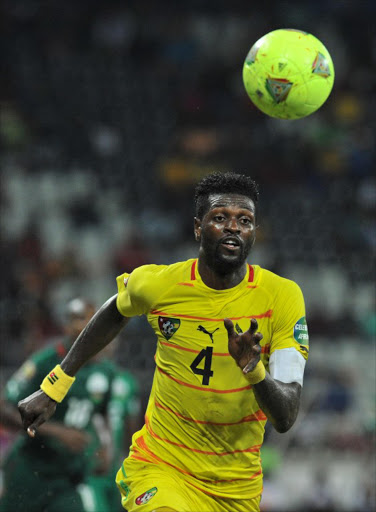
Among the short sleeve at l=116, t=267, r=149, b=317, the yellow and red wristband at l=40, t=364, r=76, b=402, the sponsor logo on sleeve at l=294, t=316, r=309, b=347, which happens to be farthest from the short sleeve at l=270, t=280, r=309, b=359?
the yellow and red wristband at l=40, t=364, r=76, b=402

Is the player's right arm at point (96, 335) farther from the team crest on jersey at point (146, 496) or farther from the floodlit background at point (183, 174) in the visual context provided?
the floodlit background at point (183, 174)

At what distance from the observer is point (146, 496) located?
4.64m

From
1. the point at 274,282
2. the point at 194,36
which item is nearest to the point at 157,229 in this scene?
the point at 194,36

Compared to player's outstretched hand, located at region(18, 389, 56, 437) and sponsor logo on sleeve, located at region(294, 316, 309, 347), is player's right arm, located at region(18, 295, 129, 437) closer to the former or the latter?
player's outstretched hand, located at region(18, 389, 56, 437)

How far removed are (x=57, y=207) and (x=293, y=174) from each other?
13.2 ft

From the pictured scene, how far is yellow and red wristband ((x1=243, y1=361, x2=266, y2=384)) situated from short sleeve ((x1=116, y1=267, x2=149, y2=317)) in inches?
38.5

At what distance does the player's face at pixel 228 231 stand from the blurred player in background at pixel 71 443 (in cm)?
243

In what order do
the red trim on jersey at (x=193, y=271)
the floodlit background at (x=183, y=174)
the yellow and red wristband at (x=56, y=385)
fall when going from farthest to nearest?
the floodlit background at (x=183, y=174)
the yellow and red wristband at (x=56, y=385)
the red trim on jersey at (x=193, y=271)

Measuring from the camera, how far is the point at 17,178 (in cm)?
1533

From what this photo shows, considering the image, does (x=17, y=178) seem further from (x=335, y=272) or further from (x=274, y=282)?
(x=274, y=282)

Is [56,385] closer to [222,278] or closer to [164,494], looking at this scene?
[164,494]

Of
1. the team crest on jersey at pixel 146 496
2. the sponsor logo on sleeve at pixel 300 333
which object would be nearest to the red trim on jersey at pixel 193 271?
the sponsor logo on sleeve at pixel 300 333

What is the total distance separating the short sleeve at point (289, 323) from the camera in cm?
464

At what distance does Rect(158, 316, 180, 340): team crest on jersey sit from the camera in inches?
190
